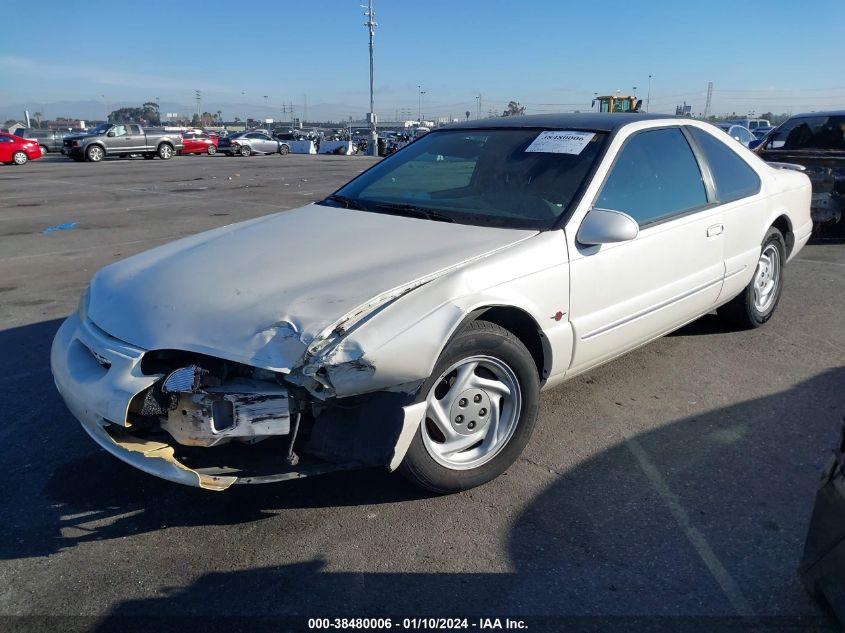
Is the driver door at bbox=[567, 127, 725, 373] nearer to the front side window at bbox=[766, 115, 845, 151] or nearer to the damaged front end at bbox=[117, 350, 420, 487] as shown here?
the damaged front end at bbox=[117, 350, 420, 487]

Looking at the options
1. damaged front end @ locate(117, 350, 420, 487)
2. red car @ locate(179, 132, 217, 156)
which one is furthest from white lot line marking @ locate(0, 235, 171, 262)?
red car @ locate(179, 132, 217, 156)

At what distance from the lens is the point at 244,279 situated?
2.89m

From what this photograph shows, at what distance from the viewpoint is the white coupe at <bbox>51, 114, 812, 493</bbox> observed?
2.49m

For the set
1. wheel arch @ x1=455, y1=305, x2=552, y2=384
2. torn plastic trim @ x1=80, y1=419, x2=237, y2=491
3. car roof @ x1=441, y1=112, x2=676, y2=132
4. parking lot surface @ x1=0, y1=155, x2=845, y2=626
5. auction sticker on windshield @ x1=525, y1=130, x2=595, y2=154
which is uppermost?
car roof @ x1=441, y1=112, x2=676, y2=132

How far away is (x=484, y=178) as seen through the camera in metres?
3.89

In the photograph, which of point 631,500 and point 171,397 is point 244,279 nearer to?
point 171,397

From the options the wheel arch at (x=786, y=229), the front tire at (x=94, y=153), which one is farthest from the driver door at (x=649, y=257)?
the front tire at (x=94, y=153)

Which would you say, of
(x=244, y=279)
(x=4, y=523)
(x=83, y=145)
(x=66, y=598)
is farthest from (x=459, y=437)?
(x=83, y=145)

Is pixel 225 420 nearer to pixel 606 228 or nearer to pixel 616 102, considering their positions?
pixel 606 228

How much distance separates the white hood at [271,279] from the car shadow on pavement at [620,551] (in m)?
→ 0.82

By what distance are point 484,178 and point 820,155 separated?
6419 millimetres

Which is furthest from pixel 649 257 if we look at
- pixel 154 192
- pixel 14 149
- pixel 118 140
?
pixel 118 140

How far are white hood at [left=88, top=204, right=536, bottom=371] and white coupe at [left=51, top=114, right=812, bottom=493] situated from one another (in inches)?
0.5

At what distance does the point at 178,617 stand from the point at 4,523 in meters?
1.04
